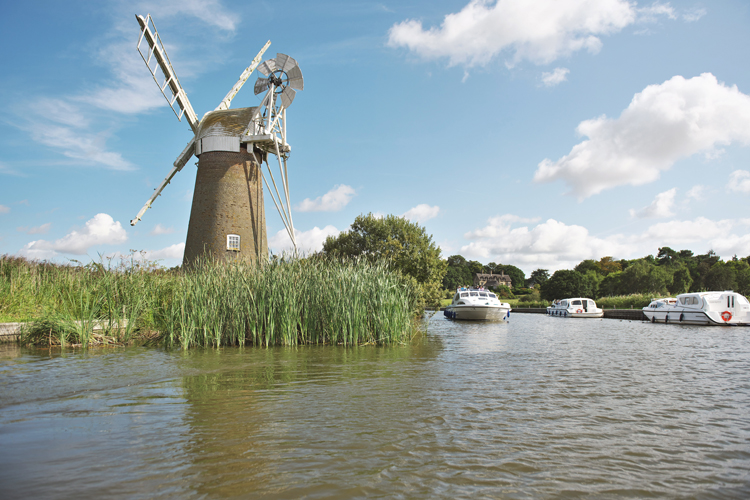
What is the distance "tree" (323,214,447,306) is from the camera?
3020cm

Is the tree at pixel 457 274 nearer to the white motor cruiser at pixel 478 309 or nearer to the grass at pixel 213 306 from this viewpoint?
the white motor cruiser at pixel 478 309

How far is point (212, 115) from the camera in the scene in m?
23.1

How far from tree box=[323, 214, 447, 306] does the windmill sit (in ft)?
28.8

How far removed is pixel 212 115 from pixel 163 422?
21588mm

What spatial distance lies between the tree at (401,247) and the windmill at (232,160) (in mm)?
8787

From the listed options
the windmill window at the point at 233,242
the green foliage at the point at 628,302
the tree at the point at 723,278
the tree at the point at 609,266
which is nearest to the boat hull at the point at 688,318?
the green foliage at the point at 628,302

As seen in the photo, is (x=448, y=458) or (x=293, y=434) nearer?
(x=448, y=458)

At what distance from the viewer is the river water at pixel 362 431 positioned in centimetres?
301

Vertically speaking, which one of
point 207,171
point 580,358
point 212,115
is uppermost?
point 212,115

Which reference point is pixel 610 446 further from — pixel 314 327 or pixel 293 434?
pixel 314 327

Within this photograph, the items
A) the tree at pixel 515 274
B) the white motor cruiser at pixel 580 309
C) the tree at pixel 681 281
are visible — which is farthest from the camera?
the tree at pixel 515 274

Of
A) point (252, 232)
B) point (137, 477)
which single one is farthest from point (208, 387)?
point (252, 232)

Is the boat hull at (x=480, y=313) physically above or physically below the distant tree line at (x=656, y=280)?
below

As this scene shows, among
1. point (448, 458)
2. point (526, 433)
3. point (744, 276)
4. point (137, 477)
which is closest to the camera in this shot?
point (137, 477)
